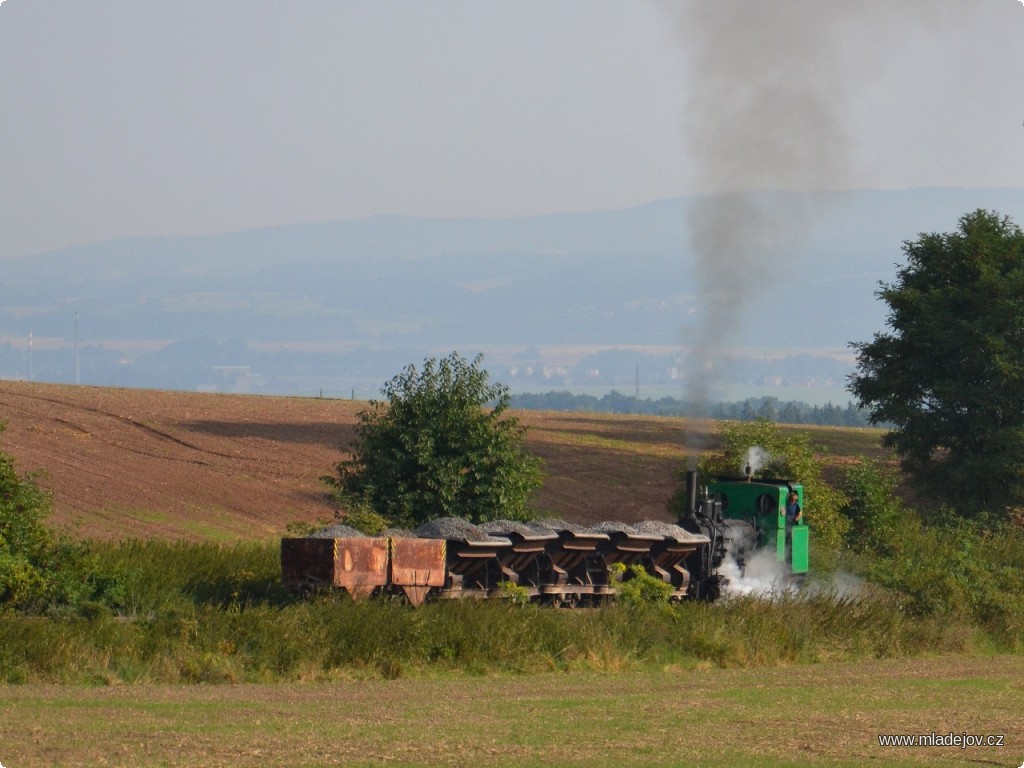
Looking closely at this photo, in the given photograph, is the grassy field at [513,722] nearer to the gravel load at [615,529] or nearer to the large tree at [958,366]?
the gravel load at [615,529]

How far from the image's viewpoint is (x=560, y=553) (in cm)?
2781

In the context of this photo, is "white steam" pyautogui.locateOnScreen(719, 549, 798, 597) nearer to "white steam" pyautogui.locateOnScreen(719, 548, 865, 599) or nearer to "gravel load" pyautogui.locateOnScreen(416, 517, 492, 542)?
"white steam" pyautogui.locateOnScreen(719, 548, 865, 599)

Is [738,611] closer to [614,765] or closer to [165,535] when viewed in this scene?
[614,765]

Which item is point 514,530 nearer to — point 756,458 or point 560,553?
point 560,553

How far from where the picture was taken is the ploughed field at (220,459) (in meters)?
45.2

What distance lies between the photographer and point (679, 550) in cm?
2886

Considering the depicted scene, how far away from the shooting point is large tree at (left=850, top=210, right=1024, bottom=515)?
5006cm

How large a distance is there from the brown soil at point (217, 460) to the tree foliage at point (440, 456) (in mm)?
4606

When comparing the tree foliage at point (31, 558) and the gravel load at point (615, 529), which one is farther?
the gravel load at point (615, 529)

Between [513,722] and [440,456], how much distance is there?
1852 cm

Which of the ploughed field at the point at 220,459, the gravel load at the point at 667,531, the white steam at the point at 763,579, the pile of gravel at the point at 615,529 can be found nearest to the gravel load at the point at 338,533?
the pile of gravel at the point at 615,529

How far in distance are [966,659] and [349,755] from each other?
16.8 metres

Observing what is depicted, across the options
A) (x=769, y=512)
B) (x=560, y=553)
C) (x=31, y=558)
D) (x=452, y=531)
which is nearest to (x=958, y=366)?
(x=769, y=512)

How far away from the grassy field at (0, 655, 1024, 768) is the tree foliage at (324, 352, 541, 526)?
12589 mm
